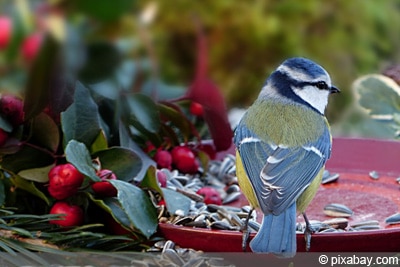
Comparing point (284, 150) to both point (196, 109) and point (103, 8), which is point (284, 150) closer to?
point (196, 109)

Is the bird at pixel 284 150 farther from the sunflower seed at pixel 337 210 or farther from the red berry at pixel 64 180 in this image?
the red berry at pixel 64 180

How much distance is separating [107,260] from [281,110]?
370 millimetres

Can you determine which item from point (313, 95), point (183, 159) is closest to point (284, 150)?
point (313, 95)

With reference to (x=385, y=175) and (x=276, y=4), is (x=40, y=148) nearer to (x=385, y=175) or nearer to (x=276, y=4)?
(x=385, y=175)

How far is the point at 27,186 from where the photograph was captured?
76cm

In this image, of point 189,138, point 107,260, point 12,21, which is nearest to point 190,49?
point 189,138

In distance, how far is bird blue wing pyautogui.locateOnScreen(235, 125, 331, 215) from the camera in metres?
0.71

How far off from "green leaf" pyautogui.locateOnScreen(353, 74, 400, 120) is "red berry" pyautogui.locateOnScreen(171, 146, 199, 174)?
348mm

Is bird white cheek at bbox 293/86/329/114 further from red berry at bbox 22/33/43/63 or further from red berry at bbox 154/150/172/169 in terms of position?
red berry at bbox 22/33/43/63

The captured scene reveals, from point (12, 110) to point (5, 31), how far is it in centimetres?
58

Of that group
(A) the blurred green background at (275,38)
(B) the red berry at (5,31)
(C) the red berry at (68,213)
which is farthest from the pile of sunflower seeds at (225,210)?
(A) the blurred green background at (275,38)

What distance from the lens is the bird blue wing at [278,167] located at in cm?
71

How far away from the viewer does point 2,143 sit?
75 centimetres

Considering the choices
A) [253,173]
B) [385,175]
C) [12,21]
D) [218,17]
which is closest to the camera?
[12,21]
